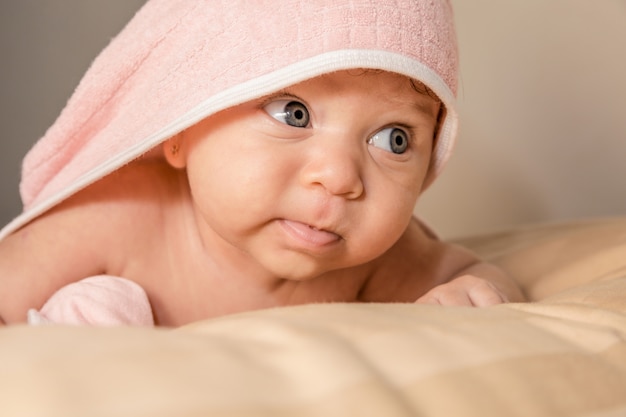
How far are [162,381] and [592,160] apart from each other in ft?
→ 4.54

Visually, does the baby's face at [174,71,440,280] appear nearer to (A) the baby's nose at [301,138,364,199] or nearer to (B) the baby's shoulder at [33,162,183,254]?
(A) the baby's nose at [301,138,364,199]

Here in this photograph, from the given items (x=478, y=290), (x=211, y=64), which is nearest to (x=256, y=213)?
(x=211, y=64)

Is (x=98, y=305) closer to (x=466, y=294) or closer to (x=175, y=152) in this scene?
(x=175, y=152)

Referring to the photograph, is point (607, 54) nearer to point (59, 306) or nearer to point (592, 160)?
point (592, 160)

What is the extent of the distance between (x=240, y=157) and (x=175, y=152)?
0.54 feet

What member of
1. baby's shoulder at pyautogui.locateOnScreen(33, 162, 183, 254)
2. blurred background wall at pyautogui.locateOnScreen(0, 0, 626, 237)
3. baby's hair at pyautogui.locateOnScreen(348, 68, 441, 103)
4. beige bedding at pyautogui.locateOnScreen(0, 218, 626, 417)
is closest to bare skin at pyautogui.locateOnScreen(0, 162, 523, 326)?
baby's shoulder at pyautogui.locateOnScreen(33, 162, 183, 254)

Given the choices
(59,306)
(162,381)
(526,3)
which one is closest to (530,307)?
(162,381)

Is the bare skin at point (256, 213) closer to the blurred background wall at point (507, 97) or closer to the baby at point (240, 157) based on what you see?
the baby at point (240, 157)

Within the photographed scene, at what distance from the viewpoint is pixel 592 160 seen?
1.71 m

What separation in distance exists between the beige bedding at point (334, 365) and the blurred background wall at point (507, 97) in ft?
3.29

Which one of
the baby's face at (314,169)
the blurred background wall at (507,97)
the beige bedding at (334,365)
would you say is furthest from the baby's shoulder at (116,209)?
the blurred background wall at (507,97)

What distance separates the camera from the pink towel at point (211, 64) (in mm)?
947

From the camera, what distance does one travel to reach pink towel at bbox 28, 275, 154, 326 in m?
0.99

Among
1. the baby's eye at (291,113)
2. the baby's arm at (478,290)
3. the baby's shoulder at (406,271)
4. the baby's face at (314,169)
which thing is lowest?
the baby's shoulder at (406,271)
